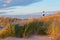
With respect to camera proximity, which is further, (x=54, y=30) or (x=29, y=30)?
(x=29, y=30)

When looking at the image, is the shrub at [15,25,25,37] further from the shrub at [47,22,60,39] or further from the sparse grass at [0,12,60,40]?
the shrub at [47,22,60,39]

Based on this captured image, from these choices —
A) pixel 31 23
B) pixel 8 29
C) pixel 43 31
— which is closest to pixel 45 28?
pixel 43 31

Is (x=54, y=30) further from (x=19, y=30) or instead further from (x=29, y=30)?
(x=19, y=30)

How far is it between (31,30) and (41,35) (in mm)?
579

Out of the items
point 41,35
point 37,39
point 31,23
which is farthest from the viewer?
point 31,23

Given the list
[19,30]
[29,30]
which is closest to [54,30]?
[29,30]

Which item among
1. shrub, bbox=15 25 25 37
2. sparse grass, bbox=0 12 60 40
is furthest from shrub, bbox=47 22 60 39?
shrub, bbox=15 25 25 37

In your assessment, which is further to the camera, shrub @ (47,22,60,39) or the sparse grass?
the sparse grass

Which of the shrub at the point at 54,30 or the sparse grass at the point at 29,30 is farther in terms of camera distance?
the sparse grass at the point at 29,30

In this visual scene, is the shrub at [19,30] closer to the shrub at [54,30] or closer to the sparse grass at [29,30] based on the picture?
the sparse grass at [29,30]

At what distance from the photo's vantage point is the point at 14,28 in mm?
12078

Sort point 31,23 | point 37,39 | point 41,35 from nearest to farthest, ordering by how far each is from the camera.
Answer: point 37,39, point 41,35, point 31,23

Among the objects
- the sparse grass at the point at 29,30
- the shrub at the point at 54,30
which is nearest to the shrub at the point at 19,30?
the sparse grass at the point at 29,30

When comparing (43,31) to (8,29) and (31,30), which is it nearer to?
(31,30)
